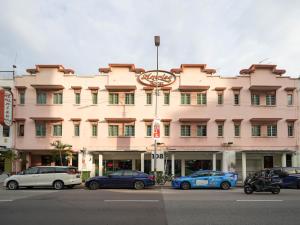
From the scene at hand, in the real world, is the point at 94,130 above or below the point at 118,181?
above

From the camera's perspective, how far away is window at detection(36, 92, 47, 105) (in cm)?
3712

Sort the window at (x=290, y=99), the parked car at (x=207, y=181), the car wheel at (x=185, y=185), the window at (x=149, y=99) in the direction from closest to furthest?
the parked car at (x=207, y=181) → the car wheel at (x=185, y=185) → the window at (x=149, y=99) → the window at (x=290, y=99)

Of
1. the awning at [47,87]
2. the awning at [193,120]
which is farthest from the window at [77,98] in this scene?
the awning at [193,120]

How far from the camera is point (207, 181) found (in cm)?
2550

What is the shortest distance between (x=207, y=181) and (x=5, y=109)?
16163mm

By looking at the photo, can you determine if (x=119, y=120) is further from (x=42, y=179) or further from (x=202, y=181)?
(x=202, y=181)

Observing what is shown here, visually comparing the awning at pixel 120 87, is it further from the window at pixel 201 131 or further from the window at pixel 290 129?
the window at pixel 290 129

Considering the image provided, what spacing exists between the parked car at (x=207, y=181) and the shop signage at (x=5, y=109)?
13.2 metres

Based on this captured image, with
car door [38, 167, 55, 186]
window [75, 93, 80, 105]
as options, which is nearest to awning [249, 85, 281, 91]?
window [75, 93, 80, 105]

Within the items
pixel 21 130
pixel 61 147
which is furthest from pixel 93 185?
pixel 21 130

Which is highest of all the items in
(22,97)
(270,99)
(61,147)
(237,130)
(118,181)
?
(22,97)

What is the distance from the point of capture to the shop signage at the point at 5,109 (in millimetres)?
28103

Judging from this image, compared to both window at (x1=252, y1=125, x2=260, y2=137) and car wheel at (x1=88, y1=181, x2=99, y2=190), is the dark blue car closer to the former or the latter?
car wheel at (x1=88, y1=181, x2=99, y2=190)

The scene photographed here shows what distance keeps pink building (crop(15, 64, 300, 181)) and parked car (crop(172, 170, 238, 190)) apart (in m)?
10.6
